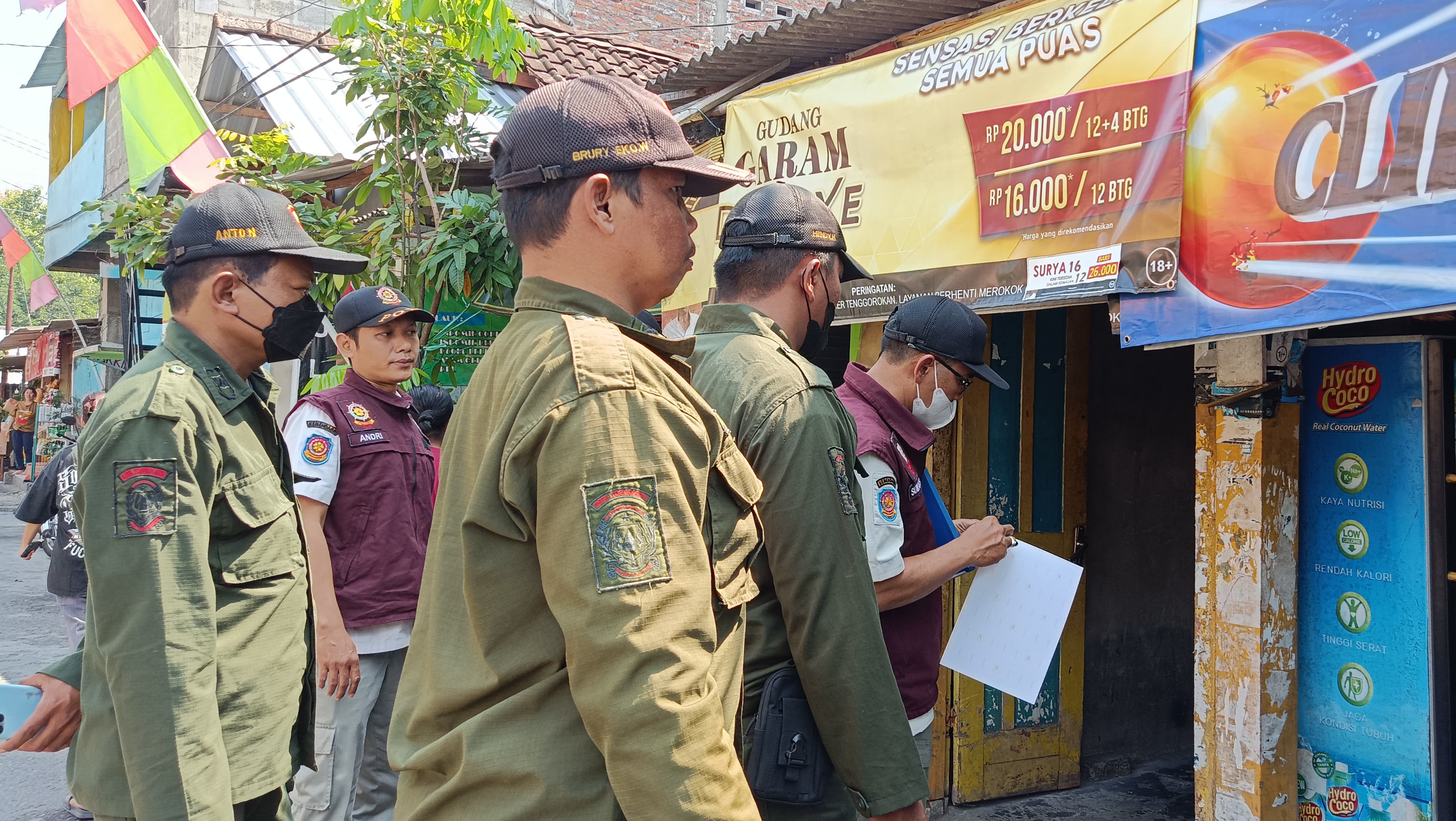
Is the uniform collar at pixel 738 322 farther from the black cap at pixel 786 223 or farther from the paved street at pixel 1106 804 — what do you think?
the paved street at pixel 1106 804

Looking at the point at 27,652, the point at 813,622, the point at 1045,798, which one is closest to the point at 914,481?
the point at 813,622

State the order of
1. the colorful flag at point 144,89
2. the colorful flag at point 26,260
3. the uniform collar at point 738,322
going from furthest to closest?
1. the colorful flag at point 26,260
2. the colorful flag at point 144,89
3. the uniform collar at point 738,322

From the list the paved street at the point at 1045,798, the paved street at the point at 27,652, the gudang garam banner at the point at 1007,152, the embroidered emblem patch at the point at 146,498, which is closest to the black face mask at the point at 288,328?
the embroidered emblem patch at the point at 146,498

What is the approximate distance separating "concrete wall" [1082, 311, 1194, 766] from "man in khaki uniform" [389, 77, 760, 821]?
4.58 meters

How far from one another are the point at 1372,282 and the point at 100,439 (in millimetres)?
3175

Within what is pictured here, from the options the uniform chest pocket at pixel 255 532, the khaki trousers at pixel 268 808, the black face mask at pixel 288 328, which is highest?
the black face mask at pixel 288 328

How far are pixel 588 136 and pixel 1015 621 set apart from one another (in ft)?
6.26

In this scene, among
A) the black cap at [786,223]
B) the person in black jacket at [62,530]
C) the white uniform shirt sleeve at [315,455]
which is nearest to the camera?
the black cap at [786,223]

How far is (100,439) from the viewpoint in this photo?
1994 millimetres

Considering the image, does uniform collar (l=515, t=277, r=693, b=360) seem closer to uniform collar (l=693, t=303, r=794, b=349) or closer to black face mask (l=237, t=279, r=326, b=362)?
uniform collar (l=693, t=303, r=794, b=349)

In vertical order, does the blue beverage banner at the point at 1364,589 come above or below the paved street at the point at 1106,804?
above

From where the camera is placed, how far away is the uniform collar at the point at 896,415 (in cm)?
263

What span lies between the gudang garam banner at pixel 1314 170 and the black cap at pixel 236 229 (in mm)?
2669

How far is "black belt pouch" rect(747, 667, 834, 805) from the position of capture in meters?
1.89
